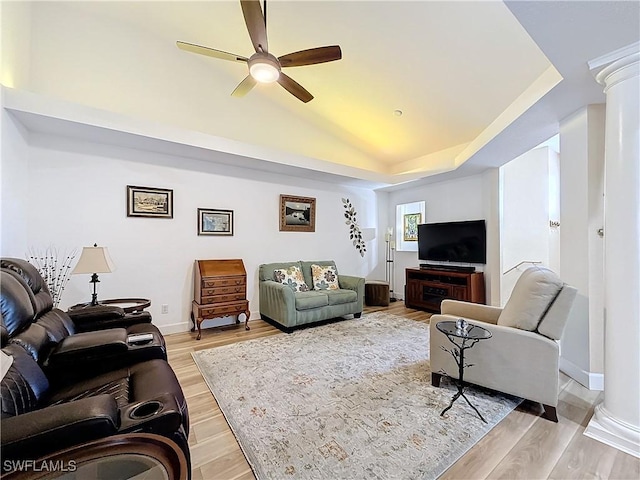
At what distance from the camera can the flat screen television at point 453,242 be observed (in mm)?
4742

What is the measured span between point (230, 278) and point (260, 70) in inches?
101

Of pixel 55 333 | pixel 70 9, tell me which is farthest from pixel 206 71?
pixel 55 333

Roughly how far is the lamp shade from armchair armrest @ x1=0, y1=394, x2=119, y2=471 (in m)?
2.16

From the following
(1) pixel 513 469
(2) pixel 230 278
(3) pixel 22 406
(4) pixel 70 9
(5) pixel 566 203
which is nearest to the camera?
(3) pixel 22 406

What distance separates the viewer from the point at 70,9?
3184mm

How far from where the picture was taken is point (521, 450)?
168cm

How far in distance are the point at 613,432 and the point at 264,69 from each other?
357cm

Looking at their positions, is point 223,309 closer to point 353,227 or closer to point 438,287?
point 353,227

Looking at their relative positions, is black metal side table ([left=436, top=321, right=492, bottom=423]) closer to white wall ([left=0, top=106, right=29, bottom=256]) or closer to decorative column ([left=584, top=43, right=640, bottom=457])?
decorative column ([left=584, top=43, right=640, bottom=457])

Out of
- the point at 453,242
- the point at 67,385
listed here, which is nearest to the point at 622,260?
the point at 453,242

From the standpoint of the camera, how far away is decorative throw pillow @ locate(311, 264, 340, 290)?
15.5 ft

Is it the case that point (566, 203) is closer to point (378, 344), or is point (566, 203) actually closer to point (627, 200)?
point (627, 200)

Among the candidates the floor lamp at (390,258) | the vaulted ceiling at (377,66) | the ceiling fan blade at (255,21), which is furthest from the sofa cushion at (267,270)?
the ceiling fan blade at (255,21)

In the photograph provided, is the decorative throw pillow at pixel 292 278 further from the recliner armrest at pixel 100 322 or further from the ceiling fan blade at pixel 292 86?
the ceiling fan blade at pixel 292 86
